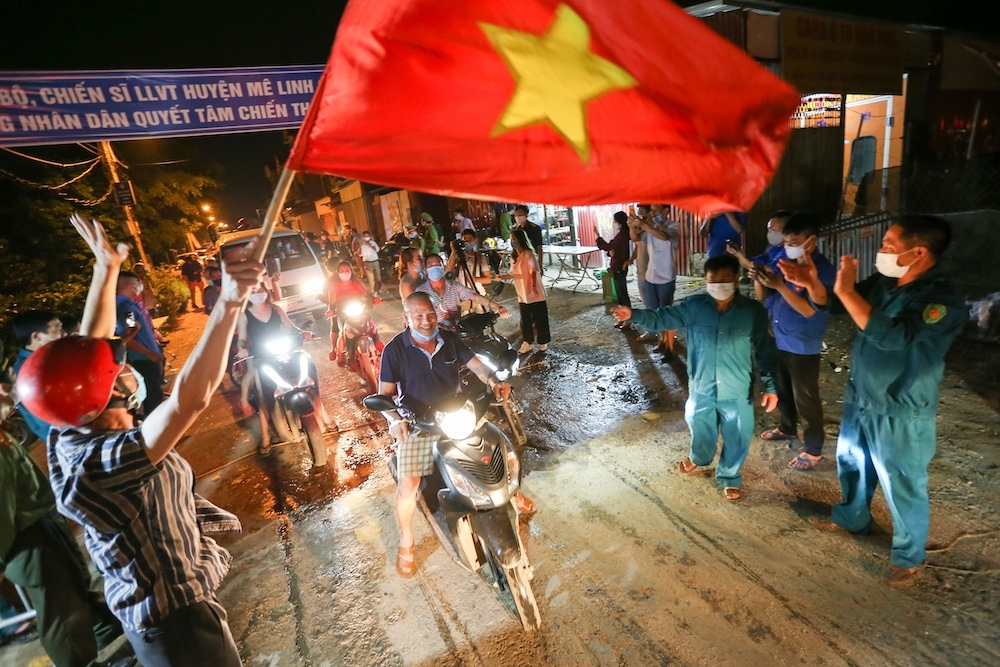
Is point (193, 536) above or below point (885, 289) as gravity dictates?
below

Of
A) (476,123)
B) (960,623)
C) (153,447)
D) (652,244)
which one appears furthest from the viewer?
(652,244)

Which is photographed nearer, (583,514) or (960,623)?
(960,623)

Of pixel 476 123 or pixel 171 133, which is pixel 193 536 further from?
pixel 171 133

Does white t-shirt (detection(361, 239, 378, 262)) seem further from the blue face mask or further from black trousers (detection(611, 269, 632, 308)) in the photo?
the blue face mask

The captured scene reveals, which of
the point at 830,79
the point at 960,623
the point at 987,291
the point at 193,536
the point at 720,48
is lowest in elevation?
the point at 960,623

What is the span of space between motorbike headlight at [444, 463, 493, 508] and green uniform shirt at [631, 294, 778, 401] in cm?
176

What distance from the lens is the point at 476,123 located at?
1935 mm

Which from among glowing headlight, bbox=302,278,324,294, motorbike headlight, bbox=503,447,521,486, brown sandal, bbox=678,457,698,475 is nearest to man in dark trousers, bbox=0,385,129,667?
motorbike headlight, bbox=503,447,521,486

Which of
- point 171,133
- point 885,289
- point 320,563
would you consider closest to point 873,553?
point 885,289

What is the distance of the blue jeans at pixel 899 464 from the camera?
285 centimetres

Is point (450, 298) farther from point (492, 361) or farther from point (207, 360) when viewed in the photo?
point (207, 360)

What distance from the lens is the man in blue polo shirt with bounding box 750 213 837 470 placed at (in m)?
3.78

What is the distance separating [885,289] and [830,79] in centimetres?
950

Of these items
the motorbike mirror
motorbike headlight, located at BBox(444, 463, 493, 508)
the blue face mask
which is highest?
the blue face mask
